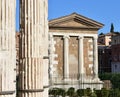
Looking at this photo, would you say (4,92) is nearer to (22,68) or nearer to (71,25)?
(22,68)

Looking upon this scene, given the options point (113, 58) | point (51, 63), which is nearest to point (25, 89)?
point (51, 63)

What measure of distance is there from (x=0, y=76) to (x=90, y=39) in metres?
21.1

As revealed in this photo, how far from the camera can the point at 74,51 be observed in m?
27.1

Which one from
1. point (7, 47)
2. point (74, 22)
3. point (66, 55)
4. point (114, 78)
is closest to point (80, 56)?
point (66, 55)

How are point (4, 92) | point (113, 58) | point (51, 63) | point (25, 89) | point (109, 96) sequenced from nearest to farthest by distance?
point (4, 92) → point (25, 89) → point (109, 96) → point (51, 63) → point (113, 58)

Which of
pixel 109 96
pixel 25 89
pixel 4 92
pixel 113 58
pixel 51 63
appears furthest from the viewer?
pixel 113 58

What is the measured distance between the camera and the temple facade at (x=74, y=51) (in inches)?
1037

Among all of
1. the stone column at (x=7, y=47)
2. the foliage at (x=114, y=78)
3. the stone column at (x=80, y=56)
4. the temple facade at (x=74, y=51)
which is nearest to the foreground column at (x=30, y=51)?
the stone column at (x=7, y=47)

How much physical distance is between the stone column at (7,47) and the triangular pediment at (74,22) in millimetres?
19773

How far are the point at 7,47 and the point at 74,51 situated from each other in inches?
822

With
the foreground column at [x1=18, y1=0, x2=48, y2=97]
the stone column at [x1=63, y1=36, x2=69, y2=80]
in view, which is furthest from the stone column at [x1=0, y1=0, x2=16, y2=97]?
the stone column at [x1=63, y1=36, x2=69, y2=80]

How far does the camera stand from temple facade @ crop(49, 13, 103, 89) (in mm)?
26344

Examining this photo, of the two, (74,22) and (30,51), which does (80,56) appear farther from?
(30,51)

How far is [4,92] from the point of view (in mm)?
6137
